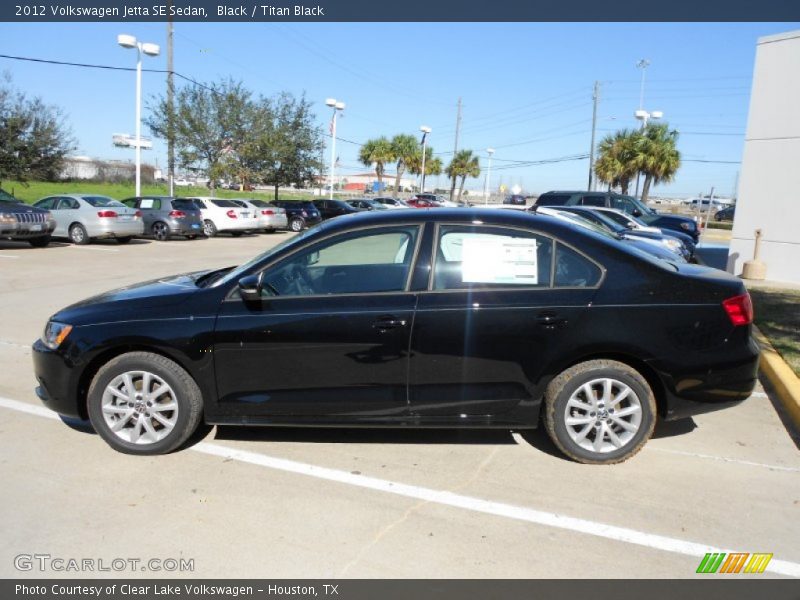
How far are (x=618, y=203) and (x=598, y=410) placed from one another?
15.9m

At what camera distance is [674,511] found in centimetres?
361

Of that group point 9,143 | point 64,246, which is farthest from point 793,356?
point 9,143

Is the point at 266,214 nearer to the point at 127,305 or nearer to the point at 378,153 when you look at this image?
the point at 127,305

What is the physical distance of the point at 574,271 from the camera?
13.5 ft

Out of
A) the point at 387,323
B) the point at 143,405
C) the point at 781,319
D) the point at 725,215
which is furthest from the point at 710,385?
the point at 725,215

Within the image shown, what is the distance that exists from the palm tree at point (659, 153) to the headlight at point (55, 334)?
37.2 m

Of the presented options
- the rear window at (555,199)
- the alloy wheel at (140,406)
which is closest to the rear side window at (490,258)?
the alloy wheel at (140,406)

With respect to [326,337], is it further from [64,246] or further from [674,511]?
[64,246]

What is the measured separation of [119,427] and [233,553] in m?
1.55

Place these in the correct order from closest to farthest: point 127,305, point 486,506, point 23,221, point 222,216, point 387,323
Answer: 1. point 486,506
2. point 387,323
3. point 127,305
4. point 23,221
5. point 222,216

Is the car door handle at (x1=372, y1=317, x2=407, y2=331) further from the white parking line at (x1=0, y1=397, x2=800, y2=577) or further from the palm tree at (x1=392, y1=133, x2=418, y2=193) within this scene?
the palm tree at (x1=392, y1=133, x2=418, y2=193)

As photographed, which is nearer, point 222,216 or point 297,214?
point 222,216

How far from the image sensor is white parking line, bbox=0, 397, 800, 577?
3.24 m

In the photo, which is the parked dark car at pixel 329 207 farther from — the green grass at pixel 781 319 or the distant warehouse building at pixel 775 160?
the green grass at pixel 781 319
